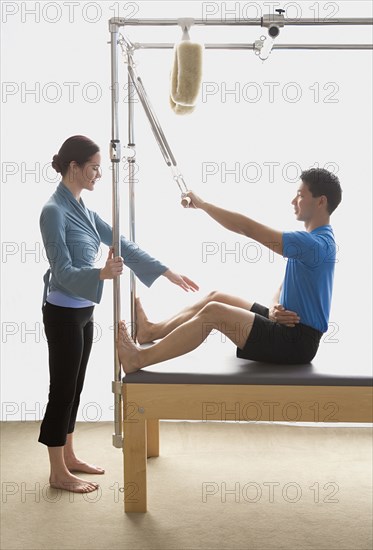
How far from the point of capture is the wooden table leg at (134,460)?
2.53 metres

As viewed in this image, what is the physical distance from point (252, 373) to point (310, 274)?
0.40 meters

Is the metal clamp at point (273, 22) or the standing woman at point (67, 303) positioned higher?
the metal clamp at point (273, 22)

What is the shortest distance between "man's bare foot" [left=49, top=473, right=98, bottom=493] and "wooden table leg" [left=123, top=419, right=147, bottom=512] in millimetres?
246

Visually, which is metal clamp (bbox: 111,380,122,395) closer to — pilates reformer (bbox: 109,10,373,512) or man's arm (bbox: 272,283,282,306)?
pilates reformer (bbox: 109,10,373,512)

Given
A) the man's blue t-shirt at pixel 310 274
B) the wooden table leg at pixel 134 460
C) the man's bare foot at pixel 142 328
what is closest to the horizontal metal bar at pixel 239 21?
the man's blue t-shirt at pixel 310 274

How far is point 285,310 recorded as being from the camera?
2.66 m

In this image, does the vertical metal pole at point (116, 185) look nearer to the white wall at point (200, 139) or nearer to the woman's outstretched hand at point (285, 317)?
the woman's outstretched hand at point (285, 317)

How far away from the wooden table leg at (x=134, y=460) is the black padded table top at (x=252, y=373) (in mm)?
156

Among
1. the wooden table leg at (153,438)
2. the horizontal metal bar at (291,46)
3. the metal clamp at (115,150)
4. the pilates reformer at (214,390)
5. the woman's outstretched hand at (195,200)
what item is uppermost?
the horizontal metal bar at (291,46)

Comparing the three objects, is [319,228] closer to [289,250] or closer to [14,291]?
[289,250]

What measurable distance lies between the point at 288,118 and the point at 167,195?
629 mm

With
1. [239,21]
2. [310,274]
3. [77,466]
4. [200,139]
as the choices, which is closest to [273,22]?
[239,21]

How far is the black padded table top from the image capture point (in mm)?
2449

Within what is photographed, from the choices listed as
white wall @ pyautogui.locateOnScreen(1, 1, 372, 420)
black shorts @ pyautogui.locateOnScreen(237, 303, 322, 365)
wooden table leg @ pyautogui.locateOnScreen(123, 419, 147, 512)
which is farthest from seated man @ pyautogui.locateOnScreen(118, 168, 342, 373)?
white wall @ pyautogui.locateOnScreen(1, 1, 372, 420)
